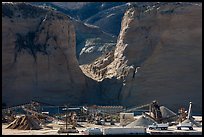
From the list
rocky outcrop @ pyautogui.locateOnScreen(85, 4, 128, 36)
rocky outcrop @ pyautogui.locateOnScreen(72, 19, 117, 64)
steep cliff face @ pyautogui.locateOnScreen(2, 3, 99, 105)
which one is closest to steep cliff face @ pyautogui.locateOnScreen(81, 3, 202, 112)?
steep cliff face @ pyautogui.locateOnScreen(2, 3, 99, 105)

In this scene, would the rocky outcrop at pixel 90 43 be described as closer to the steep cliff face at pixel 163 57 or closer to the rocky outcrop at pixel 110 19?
the rocky outcrop at pixel 110 19

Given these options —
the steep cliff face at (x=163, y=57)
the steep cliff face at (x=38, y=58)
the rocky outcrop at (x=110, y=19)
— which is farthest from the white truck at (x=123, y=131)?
the rocky outcrop at (x=110, y=19)

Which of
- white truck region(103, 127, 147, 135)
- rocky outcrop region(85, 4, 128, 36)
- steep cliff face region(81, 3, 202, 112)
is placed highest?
rocky outcrop region(85, 4, 128, 36)

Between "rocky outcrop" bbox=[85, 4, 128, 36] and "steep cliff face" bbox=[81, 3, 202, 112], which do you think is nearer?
"steep cliff face" bbox=[81, 3, 202, 112]

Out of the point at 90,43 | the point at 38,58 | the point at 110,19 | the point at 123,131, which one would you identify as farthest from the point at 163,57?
the point at 110,19

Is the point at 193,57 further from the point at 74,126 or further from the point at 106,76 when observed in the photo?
the point at 74,126

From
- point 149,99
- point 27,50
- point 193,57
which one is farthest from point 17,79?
point 193,57

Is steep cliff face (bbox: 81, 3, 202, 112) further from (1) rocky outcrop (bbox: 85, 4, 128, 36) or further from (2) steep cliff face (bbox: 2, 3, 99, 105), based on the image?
(1) rocky outcrop (bbox: 85, 4, 128, 36)
